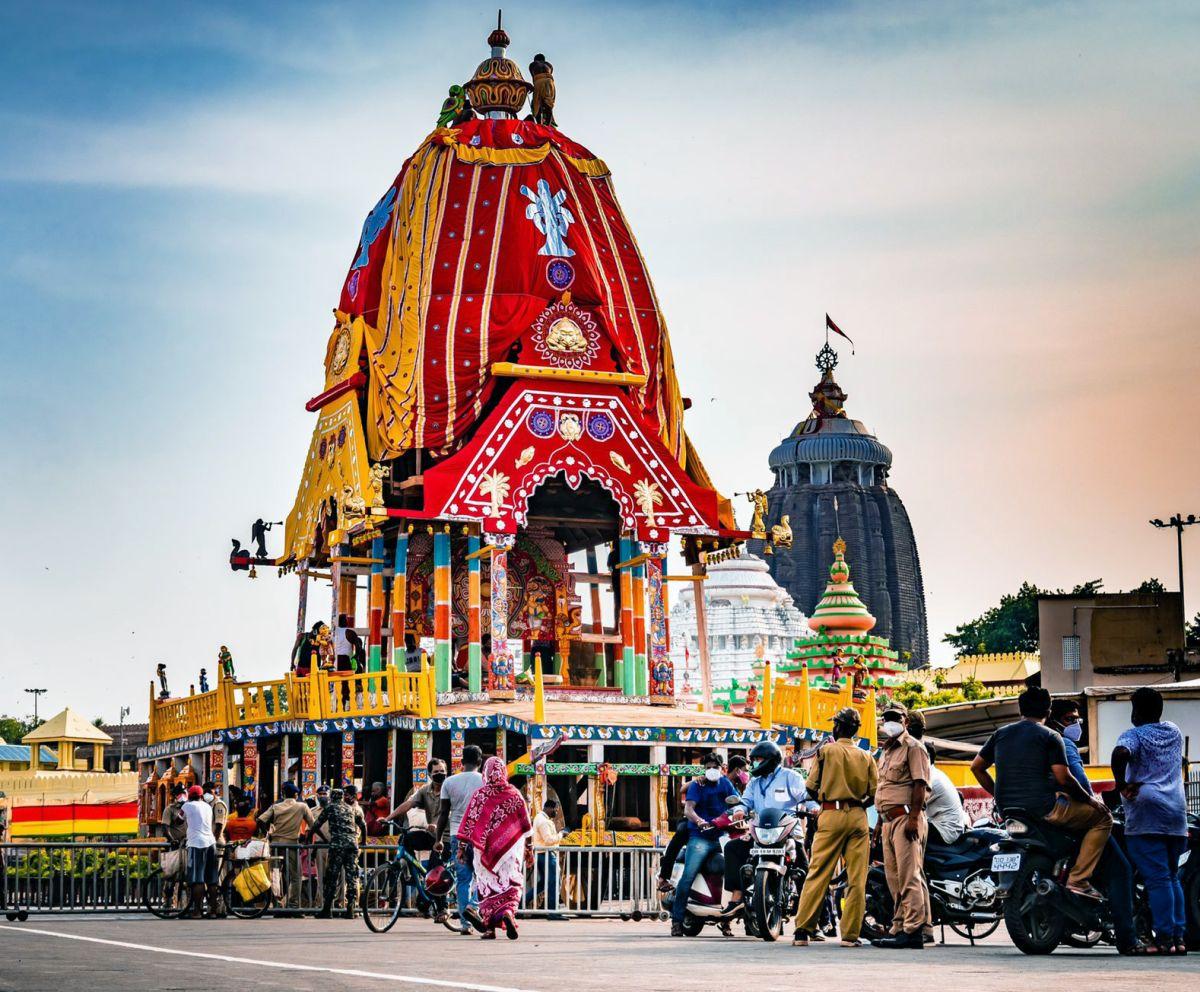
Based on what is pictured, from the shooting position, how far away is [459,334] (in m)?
35.8

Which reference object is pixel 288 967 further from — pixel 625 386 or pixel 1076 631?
pixel 1076 631

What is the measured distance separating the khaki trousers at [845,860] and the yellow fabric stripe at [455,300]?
19551 millimetres

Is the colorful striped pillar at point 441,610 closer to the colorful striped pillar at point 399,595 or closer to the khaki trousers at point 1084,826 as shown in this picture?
the colorful striped pillar at point 399,595

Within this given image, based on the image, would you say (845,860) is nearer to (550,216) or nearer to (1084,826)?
(1084,826)

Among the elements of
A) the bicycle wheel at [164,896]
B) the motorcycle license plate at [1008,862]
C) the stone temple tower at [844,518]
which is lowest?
the bicycle wheel at [164,896]

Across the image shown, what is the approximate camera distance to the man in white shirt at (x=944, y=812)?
17.3 m

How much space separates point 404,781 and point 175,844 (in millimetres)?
7425

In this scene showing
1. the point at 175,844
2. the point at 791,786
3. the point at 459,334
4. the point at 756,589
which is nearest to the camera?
the point at 791,786

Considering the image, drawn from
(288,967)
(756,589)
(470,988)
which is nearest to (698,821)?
(288,967)

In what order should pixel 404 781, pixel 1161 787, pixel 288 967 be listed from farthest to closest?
pixel 404 781 < pixel 1161 787 < pixel 288 967

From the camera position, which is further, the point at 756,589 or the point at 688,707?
the point at 756,589

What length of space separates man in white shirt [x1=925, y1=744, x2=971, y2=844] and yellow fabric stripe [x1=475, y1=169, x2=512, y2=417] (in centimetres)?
1915

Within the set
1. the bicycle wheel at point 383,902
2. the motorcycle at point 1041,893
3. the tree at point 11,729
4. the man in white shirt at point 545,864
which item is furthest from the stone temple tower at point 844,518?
the motorcycle at point 1041,893

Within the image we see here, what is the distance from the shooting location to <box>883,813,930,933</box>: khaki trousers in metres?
16.0
